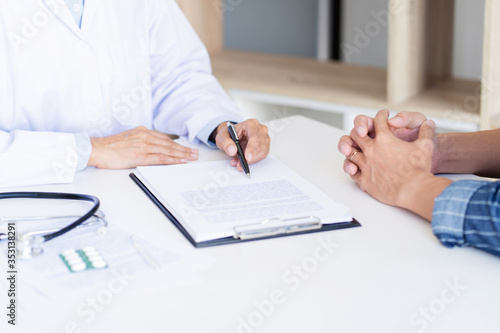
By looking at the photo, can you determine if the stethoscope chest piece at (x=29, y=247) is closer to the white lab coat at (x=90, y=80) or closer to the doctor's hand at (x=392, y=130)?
the white lab coat at (x=90, y=80)

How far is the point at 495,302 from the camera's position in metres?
0.79

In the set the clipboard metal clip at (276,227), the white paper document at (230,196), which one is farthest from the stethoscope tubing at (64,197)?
the clipboard metal clip at (276,227)

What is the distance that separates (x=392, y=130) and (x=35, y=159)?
0.71 meters

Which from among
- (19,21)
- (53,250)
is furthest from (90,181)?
(19,21)

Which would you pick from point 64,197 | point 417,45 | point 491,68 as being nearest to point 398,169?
point 64,197

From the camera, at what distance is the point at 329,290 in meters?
0.82

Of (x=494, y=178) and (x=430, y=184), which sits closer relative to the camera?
(x=430, y=184)

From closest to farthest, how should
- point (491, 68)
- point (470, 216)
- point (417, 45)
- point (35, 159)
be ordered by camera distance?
point (470, 216)
point (35, 159)
point (491, 68)
point (417, 45)

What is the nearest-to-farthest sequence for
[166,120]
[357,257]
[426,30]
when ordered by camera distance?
[357,257] → [166,120] → [426,30]

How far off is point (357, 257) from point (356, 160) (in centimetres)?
33

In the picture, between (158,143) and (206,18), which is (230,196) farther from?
(206,18)

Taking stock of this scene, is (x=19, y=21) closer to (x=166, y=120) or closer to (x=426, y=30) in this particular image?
(x=166, y=120)

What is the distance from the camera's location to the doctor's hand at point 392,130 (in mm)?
1217

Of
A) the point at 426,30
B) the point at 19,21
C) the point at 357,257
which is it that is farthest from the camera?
the point at 426,30
